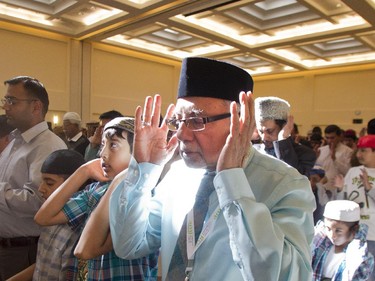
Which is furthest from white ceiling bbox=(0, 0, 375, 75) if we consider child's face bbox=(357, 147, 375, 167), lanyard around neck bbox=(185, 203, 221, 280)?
lanyard around neck bbox=(185, 203, 221, 280)

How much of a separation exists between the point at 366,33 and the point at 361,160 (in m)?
6.34

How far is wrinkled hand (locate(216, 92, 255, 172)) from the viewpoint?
0.94 m

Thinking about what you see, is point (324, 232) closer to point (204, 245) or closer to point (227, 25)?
point (204, 245)

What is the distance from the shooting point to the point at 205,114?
1.11m

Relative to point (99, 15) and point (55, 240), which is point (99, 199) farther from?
point (99, 15)

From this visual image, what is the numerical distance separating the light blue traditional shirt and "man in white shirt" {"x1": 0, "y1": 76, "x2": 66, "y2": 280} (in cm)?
111

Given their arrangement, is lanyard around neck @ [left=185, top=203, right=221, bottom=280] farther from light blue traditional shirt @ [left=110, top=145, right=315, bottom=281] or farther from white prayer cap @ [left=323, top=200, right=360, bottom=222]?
white prayer cap @ [left=323, top=200, right=360, bottom=222]

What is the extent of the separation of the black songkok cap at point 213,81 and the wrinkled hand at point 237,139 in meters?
0.17

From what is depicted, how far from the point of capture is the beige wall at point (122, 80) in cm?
942

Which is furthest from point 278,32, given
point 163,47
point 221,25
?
point 163,47

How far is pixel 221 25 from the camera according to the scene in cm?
912

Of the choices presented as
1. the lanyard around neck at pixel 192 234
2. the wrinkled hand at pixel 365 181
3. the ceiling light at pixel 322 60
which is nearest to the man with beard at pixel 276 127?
the wrinkled hand at pixel 365 181

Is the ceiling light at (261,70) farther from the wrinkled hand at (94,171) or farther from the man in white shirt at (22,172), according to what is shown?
the wrinkled hand at (94,171)

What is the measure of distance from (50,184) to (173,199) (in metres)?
1.01
